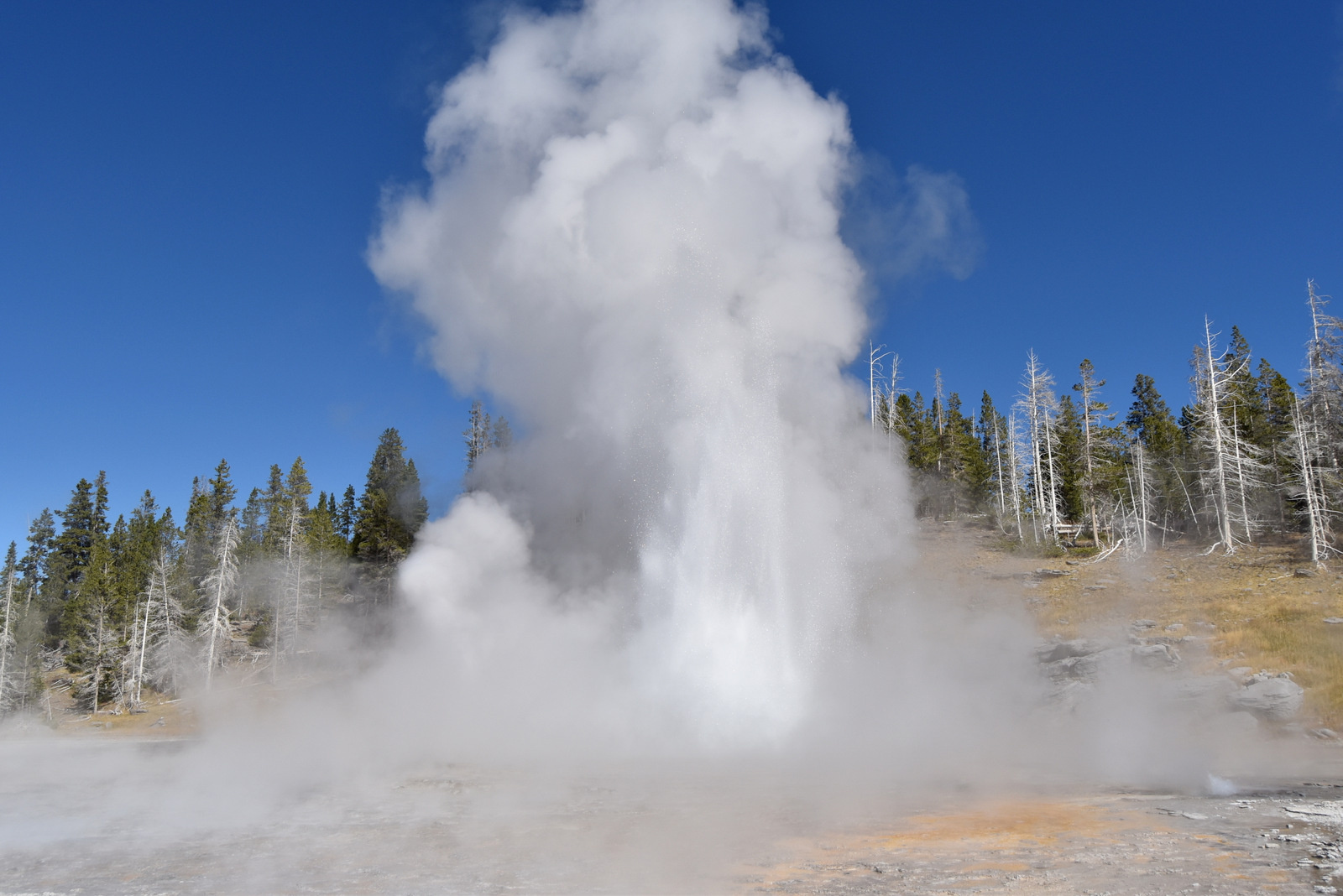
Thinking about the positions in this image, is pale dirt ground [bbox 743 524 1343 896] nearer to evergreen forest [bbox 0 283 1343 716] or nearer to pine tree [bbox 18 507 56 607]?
evergreen forest [bbox 0 283 1343 716]

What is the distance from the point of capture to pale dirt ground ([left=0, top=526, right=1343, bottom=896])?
24.0ft

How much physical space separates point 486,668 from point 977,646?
45.5 ft

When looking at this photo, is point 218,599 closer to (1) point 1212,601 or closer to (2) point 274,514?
(2) point 274,514

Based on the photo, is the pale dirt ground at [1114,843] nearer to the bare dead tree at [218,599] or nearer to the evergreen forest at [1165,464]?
the evergreen forest at [1165,464]

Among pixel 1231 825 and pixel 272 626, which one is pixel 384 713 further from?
pixel 272 626

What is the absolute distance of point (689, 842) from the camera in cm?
877

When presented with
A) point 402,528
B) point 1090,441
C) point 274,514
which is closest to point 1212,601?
point 1090,441

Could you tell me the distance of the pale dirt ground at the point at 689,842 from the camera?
7305mm

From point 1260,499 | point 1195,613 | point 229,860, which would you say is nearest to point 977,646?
point 1195,613

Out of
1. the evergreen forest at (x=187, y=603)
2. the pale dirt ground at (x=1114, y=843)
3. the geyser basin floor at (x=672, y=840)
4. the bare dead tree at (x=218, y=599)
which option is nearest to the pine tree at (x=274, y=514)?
the evergreen forest at (x=187, y=603)

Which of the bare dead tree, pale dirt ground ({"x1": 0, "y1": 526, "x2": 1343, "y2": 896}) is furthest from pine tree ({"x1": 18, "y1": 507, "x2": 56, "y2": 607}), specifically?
pale dirt ground ({"x1": 0, "y1": 526, "x2": 1343, "y2": 896})

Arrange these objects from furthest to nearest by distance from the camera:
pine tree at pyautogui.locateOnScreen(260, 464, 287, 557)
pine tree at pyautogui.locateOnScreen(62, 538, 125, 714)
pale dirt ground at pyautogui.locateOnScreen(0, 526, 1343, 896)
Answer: pine tree at pyautogui.locateOnScreen(260, 464, 287, 557) < pine tree at pyautogui.locateOnScreen(62, 538, 125, 714) < pale dirt ground at pyautogui.locateOnScreen(0, 526, 1343, 896)

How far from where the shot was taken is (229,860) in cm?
819

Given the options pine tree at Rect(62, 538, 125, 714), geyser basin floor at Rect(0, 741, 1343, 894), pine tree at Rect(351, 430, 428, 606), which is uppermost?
pine tree at Rect(351, 430, 428, 606)
